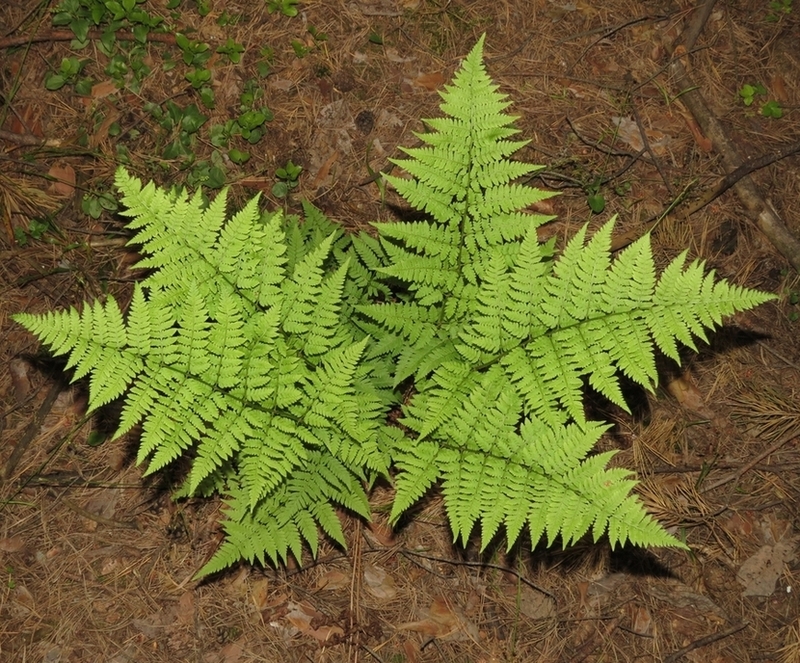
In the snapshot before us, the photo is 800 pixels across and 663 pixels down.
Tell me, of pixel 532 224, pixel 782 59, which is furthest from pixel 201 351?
pixel 782 59

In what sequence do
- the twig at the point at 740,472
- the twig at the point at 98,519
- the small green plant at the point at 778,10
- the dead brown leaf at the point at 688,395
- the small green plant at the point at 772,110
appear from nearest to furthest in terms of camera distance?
the twig at the point at 98,519, the twig at the point at 740,472, the dead brown leaf at the point at 688,395, the small green plant at the point at 772,110, the small green plant at the point at 778,10

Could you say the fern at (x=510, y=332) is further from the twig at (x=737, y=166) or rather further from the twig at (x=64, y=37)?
the twig at (x=64, y=37)

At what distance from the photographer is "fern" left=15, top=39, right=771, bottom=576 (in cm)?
321

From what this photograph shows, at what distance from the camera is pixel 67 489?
426 centimetres

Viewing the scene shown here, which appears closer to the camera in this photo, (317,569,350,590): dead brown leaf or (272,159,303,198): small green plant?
(317,569,350,590): dead brown leaf

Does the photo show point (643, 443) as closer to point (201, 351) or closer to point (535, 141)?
point (535, 141)

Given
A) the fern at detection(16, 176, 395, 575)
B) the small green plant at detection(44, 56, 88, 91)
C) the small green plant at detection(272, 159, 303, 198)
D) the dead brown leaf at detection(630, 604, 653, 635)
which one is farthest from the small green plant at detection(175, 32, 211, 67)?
the dead brown leaf at detection(630, 604, 653, 635)

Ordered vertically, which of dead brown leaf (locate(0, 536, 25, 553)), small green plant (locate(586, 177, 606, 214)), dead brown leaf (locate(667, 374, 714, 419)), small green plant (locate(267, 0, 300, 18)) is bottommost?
dead brown leaf (locate(0, 536, 25, 553))

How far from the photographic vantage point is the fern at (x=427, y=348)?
3213mm

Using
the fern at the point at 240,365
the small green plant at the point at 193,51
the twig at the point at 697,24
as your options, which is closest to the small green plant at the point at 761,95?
the twig at the point at 697,24

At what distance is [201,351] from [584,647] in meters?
2.84

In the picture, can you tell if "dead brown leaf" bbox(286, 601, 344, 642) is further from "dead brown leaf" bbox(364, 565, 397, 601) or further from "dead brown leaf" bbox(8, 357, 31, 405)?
"dead brown leaf" bbox(8, 357, 31, 405)

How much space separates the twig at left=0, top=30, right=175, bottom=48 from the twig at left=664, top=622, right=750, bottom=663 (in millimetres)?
5004

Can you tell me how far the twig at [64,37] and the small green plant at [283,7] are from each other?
68 centimetres
